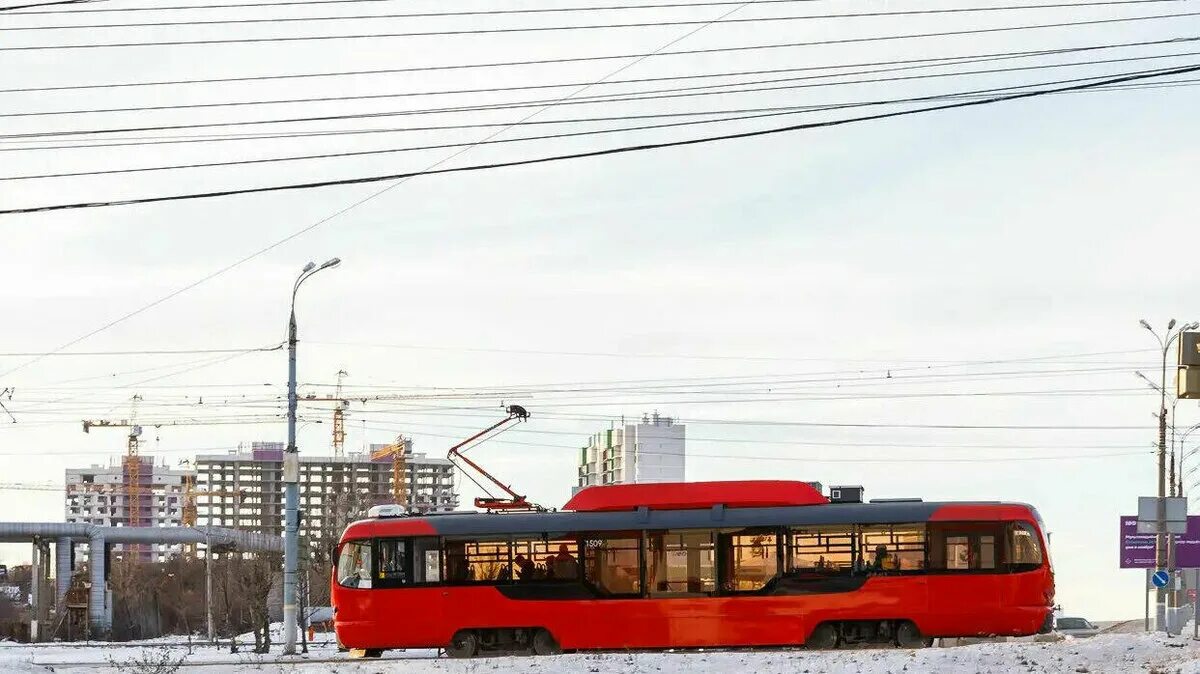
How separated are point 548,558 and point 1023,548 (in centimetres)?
962

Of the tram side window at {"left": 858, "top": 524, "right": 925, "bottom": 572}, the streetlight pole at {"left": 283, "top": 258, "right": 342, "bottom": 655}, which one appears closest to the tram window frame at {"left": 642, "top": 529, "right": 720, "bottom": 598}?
the tram side window at {"left": 858, "top": 524, "right": 925, "bottom": 572}

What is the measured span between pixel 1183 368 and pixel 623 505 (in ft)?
38.4

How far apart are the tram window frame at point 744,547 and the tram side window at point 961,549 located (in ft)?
10.1

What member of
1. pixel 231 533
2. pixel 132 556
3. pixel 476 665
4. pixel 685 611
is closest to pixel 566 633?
pixel 685 611

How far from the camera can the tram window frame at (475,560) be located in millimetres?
34812

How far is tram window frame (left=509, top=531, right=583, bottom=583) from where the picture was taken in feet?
113

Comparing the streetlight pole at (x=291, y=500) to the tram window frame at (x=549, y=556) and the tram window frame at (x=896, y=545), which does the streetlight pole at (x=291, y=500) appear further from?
the tram window frame at (x=896, y=545)

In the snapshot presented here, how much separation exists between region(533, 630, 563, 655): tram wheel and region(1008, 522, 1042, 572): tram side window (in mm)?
9419

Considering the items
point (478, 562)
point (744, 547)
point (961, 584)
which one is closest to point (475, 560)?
point (478, 562)

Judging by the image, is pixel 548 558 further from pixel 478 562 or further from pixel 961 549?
pixel 961 549

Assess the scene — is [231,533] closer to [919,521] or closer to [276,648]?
[276,648]

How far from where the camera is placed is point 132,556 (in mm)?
197625

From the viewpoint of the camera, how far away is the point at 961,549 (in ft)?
110

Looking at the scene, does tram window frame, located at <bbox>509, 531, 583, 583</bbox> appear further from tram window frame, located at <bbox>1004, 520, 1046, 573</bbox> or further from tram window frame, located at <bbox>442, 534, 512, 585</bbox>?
tram window frame, located at <bbox>1004, 520, 1046, 573</bbox>
